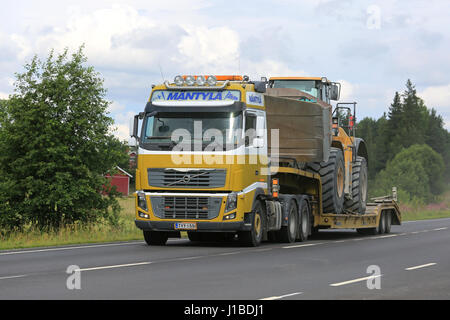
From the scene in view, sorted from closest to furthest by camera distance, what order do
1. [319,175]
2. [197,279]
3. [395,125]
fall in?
[197,279], [319,175], [395,125]

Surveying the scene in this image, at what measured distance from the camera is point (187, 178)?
809 inches

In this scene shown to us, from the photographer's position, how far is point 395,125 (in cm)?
15550

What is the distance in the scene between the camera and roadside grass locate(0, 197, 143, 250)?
2233cm

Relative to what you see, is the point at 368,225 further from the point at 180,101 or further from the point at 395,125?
the point at 395,125

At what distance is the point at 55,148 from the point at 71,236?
2945mm

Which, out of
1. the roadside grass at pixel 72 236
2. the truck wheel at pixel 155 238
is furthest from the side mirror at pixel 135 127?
the roadside grass at pixel 72 236

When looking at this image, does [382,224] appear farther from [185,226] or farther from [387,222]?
[185,226]

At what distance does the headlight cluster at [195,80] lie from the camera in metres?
21.1

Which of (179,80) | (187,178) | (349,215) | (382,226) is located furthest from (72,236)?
(382,226)

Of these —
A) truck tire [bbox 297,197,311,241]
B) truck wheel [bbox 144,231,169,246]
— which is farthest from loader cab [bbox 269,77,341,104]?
truck wheel [bbox 144,231,169,246]

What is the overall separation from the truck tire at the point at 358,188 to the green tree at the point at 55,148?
7.32 m

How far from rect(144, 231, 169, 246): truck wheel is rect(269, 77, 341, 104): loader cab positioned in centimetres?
587
